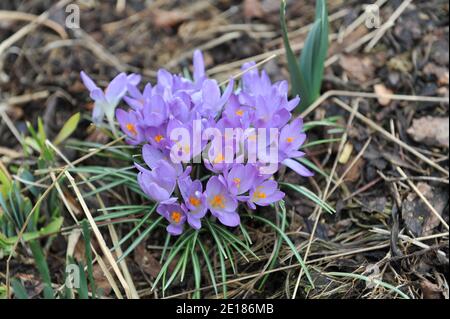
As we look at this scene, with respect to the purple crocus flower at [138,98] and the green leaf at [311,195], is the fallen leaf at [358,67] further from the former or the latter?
the purple crocus flower at [138,98]

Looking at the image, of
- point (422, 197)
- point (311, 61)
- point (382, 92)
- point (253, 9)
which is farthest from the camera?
point (253, 9)

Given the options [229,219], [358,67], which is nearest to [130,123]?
[229,219]

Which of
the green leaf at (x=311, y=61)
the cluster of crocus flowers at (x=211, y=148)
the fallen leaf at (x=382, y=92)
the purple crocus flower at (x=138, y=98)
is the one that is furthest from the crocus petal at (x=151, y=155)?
the fallen leaf at (x=382, y=92)

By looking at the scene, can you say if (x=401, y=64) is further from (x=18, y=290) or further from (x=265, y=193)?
(x=18, y=290)

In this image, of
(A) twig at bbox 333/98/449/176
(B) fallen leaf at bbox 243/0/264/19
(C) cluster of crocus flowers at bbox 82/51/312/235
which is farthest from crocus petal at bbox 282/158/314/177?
(B) fallen leaf at bbox 243/0/264/19

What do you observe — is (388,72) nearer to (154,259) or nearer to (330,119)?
(330,119)
